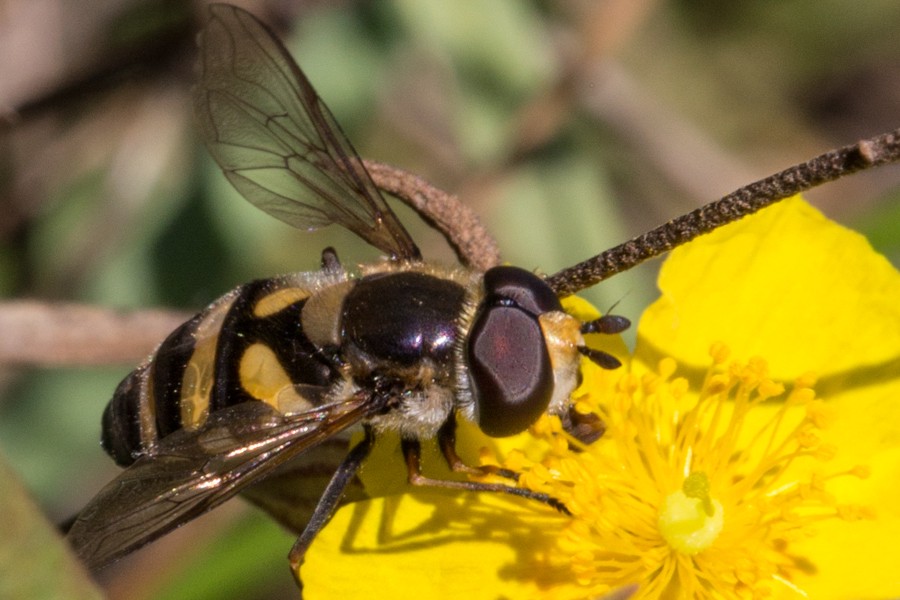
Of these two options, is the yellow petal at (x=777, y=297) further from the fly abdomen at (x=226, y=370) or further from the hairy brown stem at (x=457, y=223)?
the fly abdomen at (x=226, y=370)

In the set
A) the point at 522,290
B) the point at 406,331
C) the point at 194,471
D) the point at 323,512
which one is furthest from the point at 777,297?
the point at 194,471

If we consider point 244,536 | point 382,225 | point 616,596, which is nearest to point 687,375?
point 382,225

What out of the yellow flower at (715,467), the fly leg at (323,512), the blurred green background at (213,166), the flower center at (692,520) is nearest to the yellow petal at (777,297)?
the yellow flower at (715,467)

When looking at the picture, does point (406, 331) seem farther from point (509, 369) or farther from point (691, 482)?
point (691, 482)

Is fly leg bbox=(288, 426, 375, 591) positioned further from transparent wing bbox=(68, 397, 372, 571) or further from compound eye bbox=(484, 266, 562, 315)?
compound eye bbox=(484, 266, 562, 315)

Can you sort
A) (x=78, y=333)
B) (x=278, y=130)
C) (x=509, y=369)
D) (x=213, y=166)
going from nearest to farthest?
(x=509, y=369) → (x=278, y=130) → (x=78, y=333) → (x=213, y=166)

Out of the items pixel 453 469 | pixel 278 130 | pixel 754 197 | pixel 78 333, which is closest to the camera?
pixel 754 197

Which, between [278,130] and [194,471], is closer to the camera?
[194,471]
